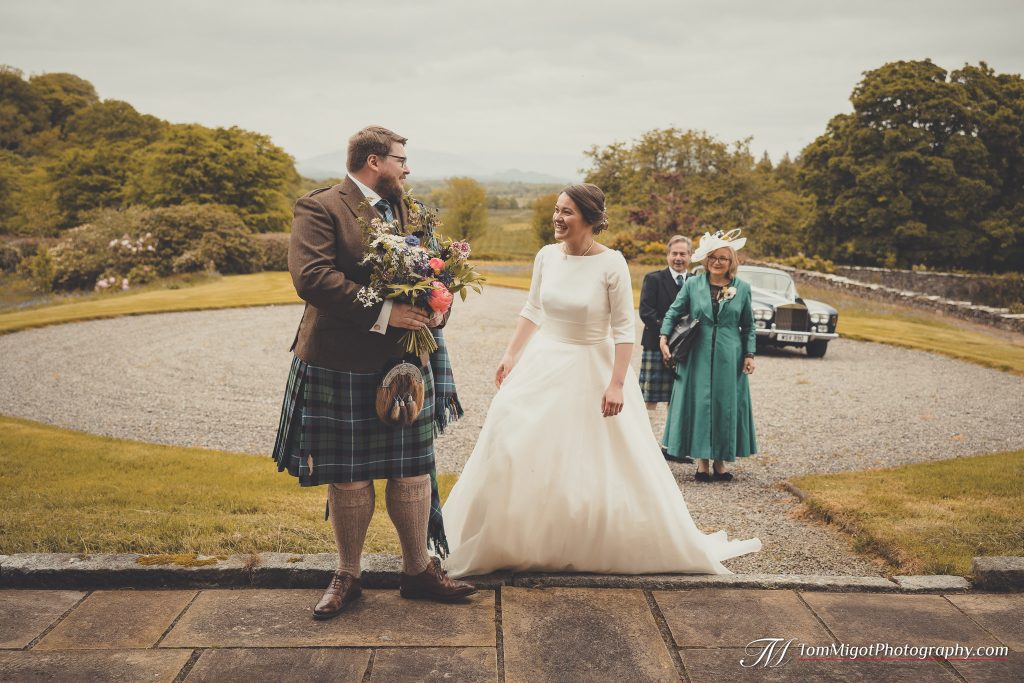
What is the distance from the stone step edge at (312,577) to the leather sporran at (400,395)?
959 millimetres

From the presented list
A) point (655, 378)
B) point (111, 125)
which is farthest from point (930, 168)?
point (111, 125)

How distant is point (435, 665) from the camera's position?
313 cm

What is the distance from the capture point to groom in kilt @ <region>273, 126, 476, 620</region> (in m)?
3.42

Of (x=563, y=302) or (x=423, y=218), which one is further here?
(x=563, y=302)

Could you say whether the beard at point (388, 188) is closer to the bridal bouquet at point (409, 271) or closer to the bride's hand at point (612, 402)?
the bridal bouquet at point (409, 271)

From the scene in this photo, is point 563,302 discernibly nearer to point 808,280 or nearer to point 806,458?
point 806,458

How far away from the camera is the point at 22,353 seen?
13.7 meters

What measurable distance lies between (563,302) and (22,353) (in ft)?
43.2

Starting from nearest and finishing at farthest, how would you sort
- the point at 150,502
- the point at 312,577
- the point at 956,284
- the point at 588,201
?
the point at 312,577 → the point at 588,201 → the point at 150,502 → the point at 956,284

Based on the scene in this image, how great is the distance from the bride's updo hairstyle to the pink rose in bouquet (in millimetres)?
1100

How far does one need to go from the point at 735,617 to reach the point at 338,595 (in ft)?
6.31

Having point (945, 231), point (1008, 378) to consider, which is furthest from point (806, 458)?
point (945, 231)

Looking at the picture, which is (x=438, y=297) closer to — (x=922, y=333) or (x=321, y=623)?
(x=321, y=623)

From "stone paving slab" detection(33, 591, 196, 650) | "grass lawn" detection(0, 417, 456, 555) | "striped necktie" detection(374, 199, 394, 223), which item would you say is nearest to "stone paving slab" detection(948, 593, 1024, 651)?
"grass lawn" detection(0, 417, 456, 555)
